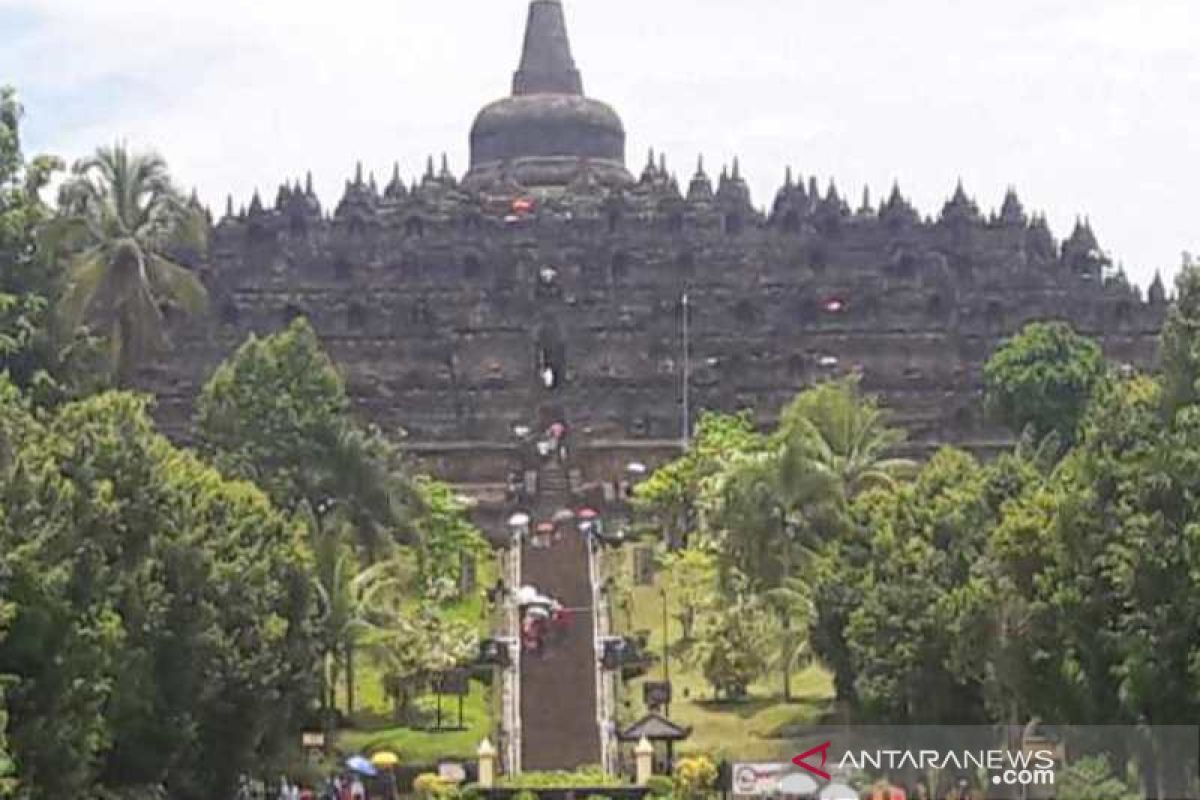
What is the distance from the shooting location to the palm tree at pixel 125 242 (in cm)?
5769

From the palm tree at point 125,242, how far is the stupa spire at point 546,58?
160 ft

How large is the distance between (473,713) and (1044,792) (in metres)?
25.3

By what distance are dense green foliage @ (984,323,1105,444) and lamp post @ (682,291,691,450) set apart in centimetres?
1050

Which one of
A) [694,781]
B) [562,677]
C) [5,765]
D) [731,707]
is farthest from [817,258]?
[5,765]

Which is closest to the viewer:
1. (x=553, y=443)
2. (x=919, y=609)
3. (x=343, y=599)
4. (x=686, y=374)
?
(x=919, y=609)

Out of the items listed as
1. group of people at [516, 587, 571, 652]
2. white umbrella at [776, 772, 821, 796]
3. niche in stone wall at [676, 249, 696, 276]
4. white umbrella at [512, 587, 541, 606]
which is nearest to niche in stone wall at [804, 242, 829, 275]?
niche in stone wall at [676, 249, 696, 276]

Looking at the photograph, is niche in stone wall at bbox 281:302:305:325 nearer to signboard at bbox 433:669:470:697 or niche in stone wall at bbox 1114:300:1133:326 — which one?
niche in stone wall at bbox 1114:300:1133:326

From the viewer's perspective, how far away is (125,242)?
5831 centimetres

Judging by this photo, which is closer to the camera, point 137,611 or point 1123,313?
point 137,611

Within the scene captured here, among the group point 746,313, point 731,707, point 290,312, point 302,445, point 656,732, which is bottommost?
point 656,732

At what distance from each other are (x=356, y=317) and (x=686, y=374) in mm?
12490

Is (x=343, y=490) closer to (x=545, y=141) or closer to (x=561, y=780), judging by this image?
(x=561, y=780)

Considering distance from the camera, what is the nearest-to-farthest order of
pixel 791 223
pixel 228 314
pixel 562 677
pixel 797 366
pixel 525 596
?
pixel 562 677, pixel 525 596, pixel 797 366, pixel 228 314, pixel 791 223

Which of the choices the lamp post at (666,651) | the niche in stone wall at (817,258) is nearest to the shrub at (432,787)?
the lamp post at (666,651)
